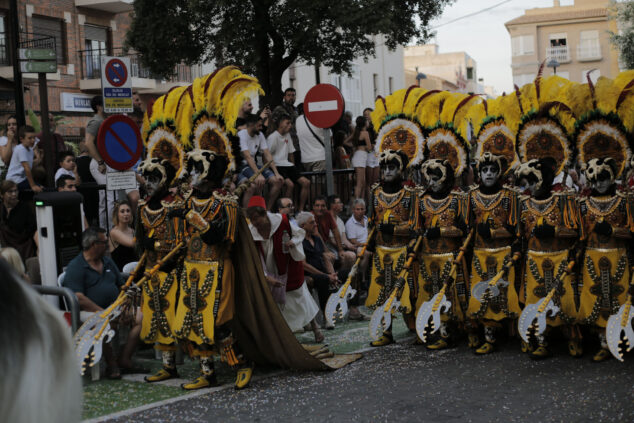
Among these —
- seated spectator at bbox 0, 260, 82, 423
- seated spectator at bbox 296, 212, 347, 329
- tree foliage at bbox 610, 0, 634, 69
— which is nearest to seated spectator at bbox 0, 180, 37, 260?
seated spectator at bbox 296, 212, 347, 329

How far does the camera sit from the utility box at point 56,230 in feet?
26.6

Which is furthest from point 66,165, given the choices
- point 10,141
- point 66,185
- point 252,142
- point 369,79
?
point 369,79

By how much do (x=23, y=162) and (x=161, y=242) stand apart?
3267 millimetres

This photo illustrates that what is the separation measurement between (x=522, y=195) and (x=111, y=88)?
14.5 feet

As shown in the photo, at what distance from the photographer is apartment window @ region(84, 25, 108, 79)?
24078 mm

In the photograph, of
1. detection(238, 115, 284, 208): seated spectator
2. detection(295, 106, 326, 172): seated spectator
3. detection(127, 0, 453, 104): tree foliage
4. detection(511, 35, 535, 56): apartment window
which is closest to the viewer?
detection(238, 115, 284, 208): seated spectator

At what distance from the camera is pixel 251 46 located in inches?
692

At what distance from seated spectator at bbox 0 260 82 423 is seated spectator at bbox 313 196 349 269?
30.9 feet

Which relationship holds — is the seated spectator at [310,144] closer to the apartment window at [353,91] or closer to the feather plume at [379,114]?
the feather plume at [379,114]

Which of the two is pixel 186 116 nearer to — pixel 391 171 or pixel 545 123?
pixel 391 171

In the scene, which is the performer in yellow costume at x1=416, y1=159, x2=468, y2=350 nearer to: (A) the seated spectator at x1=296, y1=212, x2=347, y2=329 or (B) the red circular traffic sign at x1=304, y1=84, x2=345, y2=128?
(A) the seated spectator at x1=296, y1=212, x2=347, y2=329

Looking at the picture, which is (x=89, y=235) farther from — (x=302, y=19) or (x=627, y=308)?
(x=302, y=19)

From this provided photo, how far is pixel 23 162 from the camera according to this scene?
10.1m

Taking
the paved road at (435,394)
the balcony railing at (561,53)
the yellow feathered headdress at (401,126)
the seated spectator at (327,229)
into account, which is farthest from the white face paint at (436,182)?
the balcony railing at (561,53)
